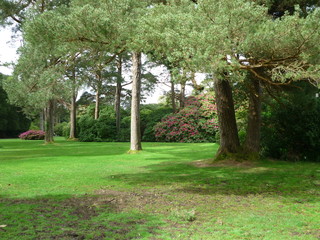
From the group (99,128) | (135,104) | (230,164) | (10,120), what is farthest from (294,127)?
(10,120)

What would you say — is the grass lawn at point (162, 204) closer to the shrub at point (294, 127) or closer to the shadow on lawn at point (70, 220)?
the shadow on lawn at point (70, 220)

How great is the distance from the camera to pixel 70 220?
3.99 meters

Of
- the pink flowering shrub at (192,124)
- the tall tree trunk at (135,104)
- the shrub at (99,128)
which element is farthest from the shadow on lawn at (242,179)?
the shrub at (99,128)

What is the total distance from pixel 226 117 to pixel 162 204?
531 centimetres

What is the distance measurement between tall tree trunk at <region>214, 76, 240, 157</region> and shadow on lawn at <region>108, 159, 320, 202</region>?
1.02 m

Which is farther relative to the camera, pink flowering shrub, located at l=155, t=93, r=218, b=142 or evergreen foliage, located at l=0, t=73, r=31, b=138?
evergreen foliage, located at l=0, t=73, r=31, b=138

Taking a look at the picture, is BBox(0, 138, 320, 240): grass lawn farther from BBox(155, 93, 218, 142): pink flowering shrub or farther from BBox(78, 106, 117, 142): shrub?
BBox(78, 106, 117, 142): shrub

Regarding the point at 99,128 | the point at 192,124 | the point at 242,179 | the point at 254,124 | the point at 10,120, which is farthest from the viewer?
the point at 10,120

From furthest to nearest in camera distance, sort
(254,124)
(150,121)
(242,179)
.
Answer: (150,121) < (254,124) < (242,179)

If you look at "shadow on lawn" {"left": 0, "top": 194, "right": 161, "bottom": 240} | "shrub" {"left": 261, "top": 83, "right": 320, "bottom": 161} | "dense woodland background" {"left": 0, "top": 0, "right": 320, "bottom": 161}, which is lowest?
"shadow on lawn" {"left": 0, "top": 194, "right": 161, "bottom": 240}

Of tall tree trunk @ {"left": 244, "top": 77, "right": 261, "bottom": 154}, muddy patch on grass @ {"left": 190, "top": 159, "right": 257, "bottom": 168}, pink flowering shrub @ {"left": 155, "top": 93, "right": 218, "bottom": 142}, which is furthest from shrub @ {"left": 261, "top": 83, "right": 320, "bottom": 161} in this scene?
pink flowering shrub @ {"left": 155, "top": 93, "right": 218, "bottom": 142}

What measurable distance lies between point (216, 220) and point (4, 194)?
3890mm

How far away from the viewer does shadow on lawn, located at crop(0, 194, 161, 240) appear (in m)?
3.40

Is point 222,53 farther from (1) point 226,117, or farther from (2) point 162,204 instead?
(1) point 226,117
